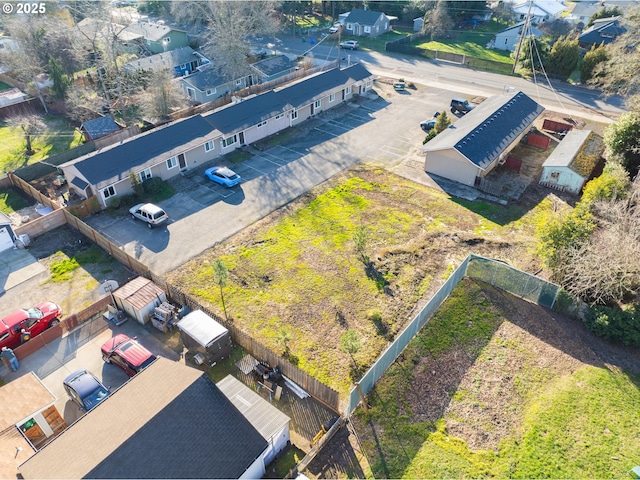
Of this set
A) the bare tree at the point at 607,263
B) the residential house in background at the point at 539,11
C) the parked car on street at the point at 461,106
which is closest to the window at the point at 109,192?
the bare tree at the point at 607,263

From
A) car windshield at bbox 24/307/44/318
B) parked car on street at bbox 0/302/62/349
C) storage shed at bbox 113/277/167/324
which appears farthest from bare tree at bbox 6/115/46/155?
storage shed at bbox 113/277/167/324

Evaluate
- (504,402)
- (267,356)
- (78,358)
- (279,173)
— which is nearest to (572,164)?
(504,402)

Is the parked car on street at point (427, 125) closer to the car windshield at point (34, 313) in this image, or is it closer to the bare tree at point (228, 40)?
the bare tree at point (228, 40)

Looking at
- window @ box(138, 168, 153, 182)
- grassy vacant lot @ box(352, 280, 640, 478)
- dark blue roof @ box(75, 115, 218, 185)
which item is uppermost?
dark blue roof @ box(75, 115, 218, 185)

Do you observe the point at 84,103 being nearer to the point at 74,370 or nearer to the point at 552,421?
the point at 74,370

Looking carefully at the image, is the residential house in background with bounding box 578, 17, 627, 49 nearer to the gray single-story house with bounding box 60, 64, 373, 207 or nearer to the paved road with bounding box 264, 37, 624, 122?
the paved road with bounding box 264, 37, 624, 122

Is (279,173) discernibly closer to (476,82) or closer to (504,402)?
(504,402)

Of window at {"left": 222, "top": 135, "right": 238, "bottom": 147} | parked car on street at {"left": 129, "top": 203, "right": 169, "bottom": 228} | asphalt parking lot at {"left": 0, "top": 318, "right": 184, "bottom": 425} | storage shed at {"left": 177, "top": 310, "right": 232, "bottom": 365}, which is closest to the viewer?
asphalt parking lot at {"left": 0, "top": 318, "right": 184, "bottom": 425}
